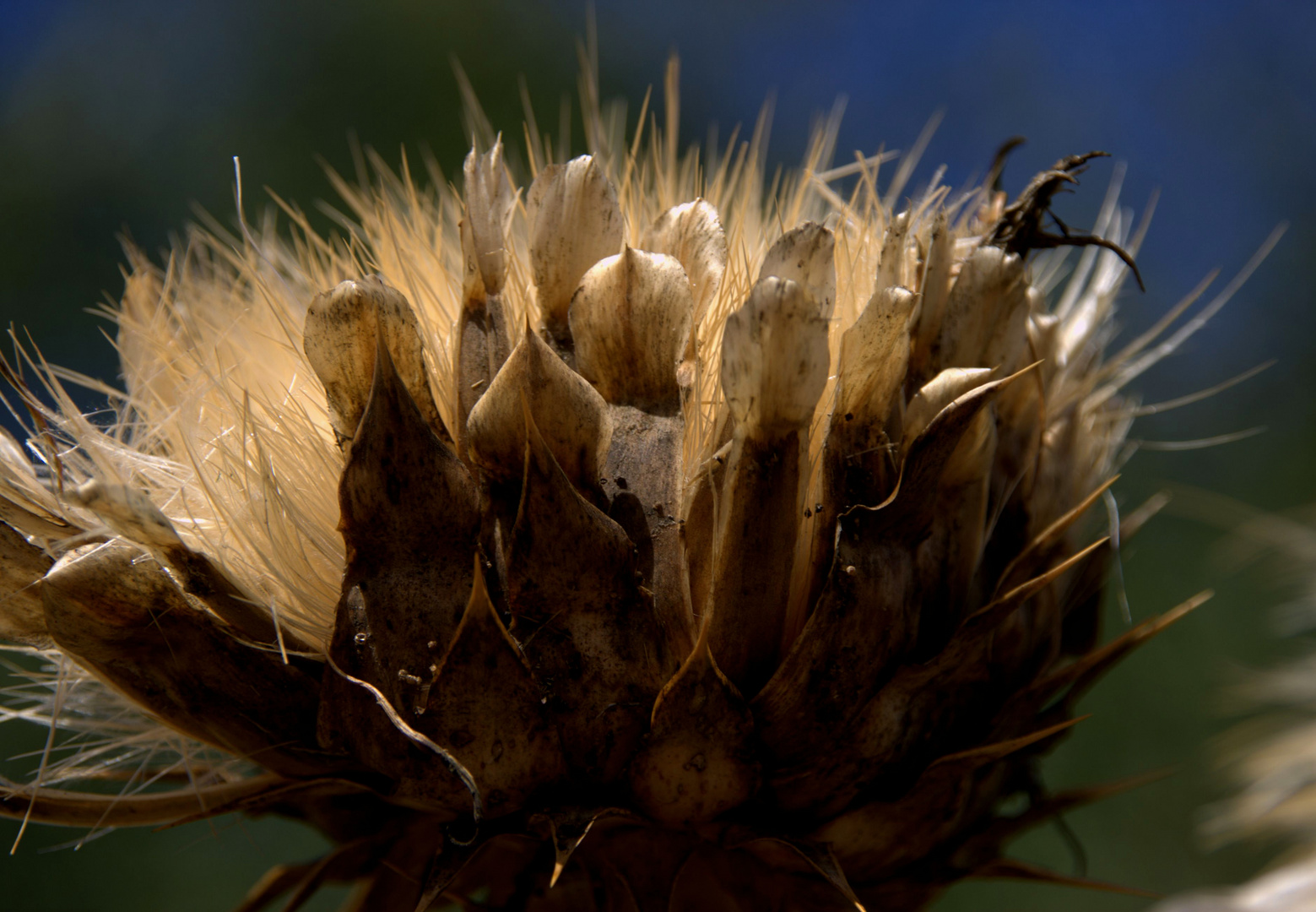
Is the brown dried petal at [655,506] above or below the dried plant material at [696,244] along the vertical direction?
below

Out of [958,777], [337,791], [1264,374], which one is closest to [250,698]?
[337,791]

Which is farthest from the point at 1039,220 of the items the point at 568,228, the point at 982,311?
the point at 568,228

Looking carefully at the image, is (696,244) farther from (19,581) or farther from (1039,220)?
(19,581)

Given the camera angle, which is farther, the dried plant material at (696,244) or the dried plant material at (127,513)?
the dried plant material at (696,244)

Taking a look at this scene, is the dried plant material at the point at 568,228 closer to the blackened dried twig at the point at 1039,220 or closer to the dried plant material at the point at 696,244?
the dried plant material at the point at 696,244

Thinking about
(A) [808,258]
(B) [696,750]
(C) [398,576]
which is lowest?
(B) [696,750]

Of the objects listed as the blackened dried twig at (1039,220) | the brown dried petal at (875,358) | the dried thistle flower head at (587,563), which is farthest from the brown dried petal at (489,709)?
the blackened dried twig at (1039,220)

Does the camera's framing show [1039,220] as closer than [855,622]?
No

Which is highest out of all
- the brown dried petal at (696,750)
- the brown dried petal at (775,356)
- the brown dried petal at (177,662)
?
the brown dried petal at (775,356)
